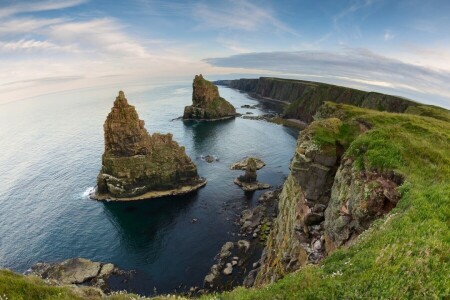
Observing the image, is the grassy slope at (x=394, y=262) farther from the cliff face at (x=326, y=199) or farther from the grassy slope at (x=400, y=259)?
the cliff face at (x=326, y=199)

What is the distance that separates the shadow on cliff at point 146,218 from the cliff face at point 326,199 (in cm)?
3297

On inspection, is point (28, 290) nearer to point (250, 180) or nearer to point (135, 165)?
point (135, 165)

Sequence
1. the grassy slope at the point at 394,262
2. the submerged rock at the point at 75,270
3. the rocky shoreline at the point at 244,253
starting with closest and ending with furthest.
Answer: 1. the grassy slope at the point at 394,262
2. the rocky shoreline at the point at 244,253
3. the submerged rock at the point at 75,270

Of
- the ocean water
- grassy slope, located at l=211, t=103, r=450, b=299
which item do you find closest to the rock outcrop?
the ocean water

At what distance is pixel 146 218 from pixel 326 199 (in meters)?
53.4

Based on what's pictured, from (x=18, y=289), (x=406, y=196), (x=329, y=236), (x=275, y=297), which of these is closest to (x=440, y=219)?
(x=406, y=196)

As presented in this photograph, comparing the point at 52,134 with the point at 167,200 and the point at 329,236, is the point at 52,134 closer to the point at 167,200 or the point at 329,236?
the point at 167,200

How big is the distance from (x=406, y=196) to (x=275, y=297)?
13.3 metres

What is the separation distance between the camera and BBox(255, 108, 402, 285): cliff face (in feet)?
86.0

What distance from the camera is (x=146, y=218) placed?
78.1 metres

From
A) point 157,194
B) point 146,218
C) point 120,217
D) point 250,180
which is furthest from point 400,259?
point 250,180

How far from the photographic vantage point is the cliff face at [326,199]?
2620 centimetres

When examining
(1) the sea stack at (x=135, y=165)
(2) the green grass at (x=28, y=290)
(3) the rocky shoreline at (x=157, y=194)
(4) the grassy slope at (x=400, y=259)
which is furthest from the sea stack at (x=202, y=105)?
(2) the green grass at (x=28, y=290)

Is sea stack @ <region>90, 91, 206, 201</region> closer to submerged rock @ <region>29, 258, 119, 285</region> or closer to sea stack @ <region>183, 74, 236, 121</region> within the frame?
submerged rock @ <region>29, 258, 119, 285</region>
